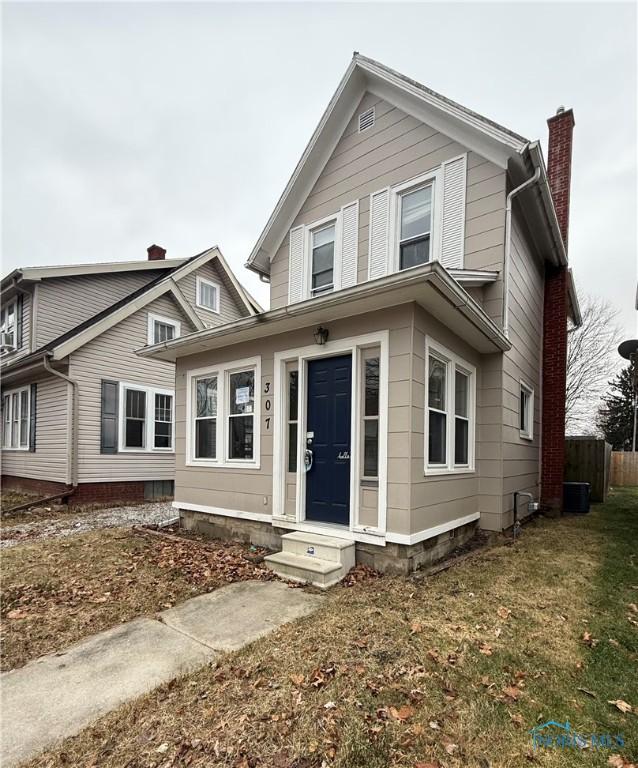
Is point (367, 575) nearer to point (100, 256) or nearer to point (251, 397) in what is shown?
point (251, 397)

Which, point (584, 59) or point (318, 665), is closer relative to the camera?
point (318, 665)

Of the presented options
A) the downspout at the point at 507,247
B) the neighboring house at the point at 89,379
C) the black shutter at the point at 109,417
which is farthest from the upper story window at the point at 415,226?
the black shutter at the point at 109,417

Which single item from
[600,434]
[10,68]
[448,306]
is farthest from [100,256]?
[600,434]

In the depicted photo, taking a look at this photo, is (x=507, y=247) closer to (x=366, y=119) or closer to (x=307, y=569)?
(x=366, y=119)

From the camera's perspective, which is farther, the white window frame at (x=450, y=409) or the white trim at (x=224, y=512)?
the white trim at (x=224, y=512)

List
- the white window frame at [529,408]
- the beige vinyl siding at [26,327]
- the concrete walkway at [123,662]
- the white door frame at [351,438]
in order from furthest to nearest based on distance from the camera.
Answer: the beige vinyl siding at [26,327] → the white window frame at [529,408] → the white door frame at [351,438] → the concrete walkway at [123,662]

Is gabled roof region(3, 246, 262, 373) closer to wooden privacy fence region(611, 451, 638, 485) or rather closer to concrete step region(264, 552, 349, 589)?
concrete step region(264, 552, 349, 589)

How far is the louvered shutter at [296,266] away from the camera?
8719mm

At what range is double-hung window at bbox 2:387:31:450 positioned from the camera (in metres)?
12.6

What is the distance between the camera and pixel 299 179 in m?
8.66

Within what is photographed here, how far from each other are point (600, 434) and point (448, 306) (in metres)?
32.8

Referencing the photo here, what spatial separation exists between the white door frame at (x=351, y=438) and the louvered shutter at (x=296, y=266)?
9.53 feet

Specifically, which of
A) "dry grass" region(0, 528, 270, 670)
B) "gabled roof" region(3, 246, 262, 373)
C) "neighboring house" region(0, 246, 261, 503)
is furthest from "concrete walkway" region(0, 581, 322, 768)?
"gabled roof" region(3, 246, 262, 373)

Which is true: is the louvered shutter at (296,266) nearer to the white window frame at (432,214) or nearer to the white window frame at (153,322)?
the white window frame at (432,214)
